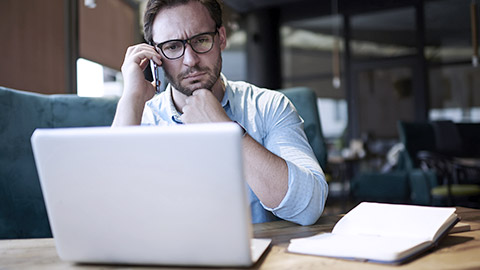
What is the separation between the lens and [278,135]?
4.32ft

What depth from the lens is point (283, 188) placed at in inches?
40.8

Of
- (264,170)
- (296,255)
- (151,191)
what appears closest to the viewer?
(151,191)

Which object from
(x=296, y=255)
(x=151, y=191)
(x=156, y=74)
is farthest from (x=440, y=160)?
(x=151, y=191)

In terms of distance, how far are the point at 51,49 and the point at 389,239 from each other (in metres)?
2.54

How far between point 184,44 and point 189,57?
0.15 ft

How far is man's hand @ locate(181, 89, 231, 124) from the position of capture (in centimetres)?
107

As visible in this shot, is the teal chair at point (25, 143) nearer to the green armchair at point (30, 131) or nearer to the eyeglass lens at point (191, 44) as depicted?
the green armchair at point (30, 131)

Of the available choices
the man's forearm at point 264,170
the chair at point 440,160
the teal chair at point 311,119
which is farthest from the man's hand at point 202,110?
the chair at point 440,160

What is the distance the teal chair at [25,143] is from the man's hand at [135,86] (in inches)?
12.8

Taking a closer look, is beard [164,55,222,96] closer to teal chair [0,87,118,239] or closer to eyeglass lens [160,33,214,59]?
eyeglass lens [160,33,214,59]

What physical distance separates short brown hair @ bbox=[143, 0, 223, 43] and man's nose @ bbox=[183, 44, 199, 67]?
0.59ft

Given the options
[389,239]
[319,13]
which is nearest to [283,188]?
[389,239]

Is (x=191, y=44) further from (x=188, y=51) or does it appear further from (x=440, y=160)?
(x=440, y=160)

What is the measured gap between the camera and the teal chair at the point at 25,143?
4.93 feet
